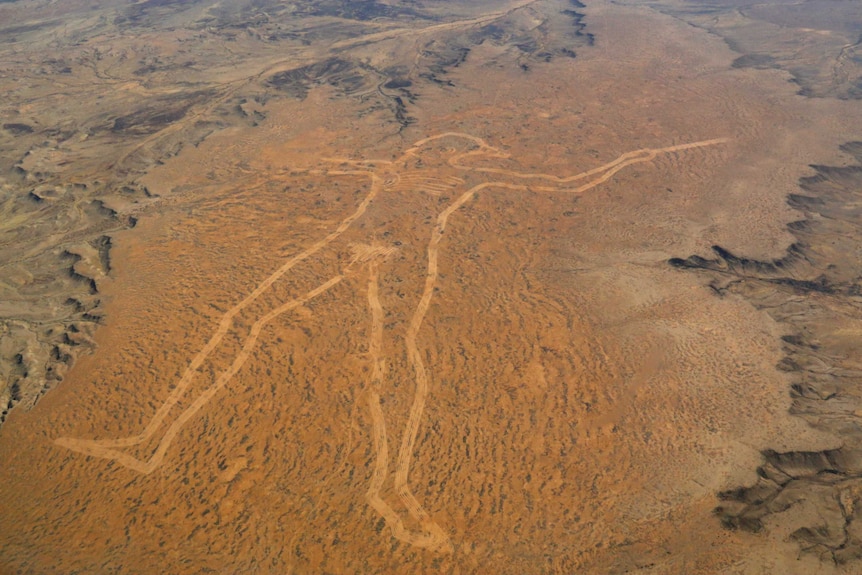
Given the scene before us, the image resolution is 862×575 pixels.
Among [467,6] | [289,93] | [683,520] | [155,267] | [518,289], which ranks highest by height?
[467,6]

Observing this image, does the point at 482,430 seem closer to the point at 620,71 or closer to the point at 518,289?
the point at 518,289

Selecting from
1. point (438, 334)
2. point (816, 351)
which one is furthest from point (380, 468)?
point (816, 351)

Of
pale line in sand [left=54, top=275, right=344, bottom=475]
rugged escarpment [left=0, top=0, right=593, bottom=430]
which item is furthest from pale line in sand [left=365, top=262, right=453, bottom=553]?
rugged escarpment [left=0, top=0, right=593, bottom=430]

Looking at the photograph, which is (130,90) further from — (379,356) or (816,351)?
(816,351)

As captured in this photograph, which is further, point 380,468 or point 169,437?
point 169,437

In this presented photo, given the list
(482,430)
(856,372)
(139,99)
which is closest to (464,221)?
(482,430)

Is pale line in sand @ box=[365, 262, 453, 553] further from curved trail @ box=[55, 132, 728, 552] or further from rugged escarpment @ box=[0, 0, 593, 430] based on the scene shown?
rugged escarpment @ box=[0, 0, 593, 430]

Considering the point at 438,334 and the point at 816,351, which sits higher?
the point at 438,334
